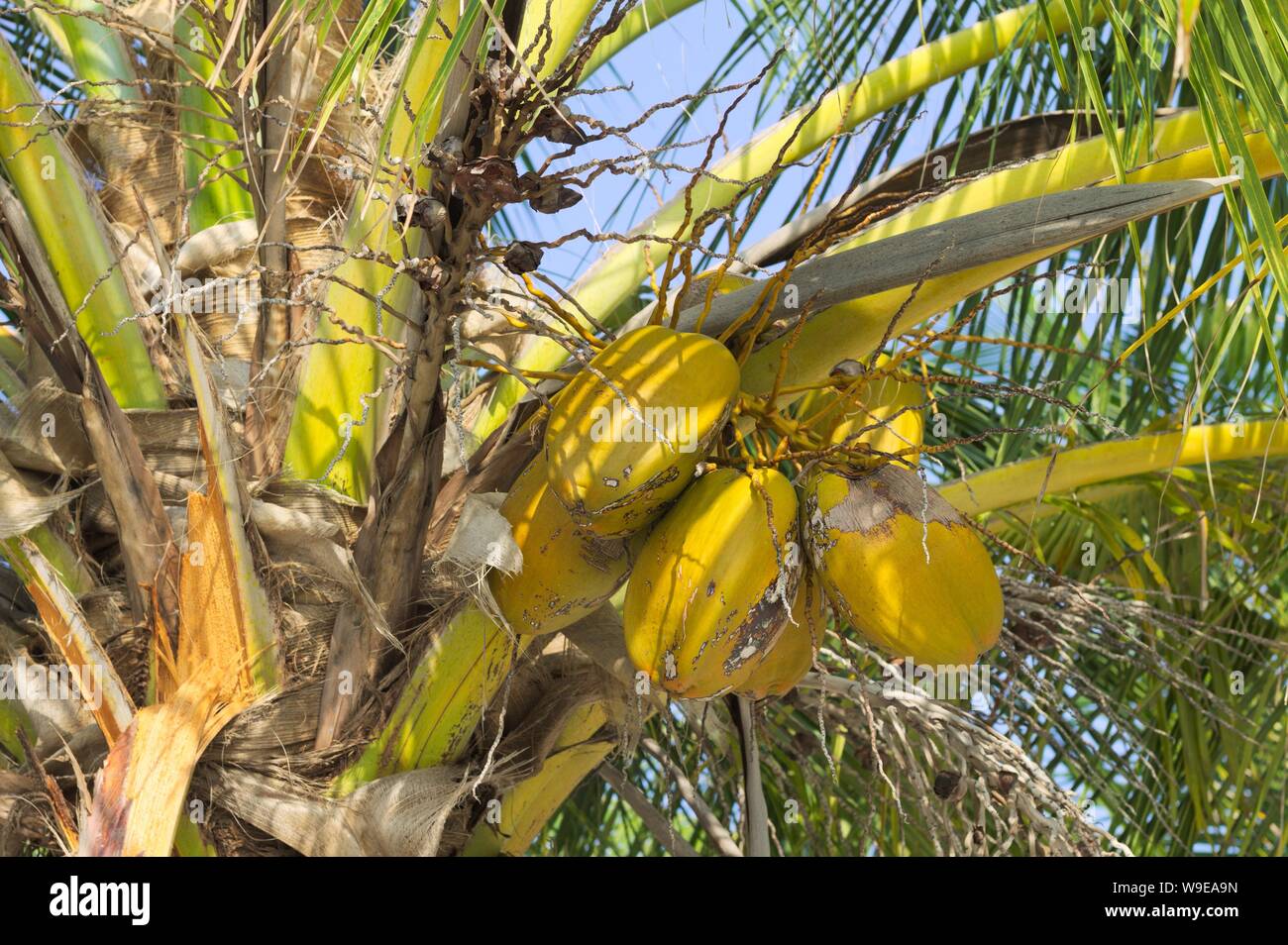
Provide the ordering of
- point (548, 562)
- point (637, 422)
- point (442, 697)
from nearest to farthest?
1. point (637, 422)
2. point (548, 562)
3. point (442, 697)

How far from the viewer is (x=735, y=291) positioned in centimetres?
128

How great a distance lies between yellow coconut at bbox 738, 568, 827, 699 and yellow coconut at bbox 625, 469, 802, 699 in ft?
0.13

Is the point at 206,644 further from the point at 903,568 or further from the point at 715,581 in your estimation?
the point at 903,568

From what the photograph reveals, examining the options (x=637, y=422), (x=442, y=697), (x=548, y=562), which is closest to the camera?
(x=637, y=422)

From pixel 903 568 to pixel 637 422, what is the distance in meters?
0.27

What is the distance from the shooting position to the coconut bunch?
1097 millimetres

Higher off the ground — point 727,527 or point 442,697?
point 727,527

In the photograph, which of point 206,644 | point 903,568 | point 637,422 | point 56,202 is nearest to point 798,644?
point 903,568

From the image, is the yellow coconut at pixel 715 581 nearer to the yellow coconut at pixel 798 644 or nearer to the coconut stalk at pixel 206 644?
the yellow coconut at pixel 798 644

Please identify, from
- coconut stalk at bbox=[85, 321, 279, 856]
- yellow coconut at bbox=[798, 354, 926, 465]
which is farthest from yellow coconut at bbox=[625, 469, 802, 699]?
coconut stalk at bbox=[85, 321, 279, 856]

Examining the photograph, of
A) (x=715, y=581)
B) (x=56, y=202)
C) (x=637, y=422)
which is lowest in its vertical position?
(x=715, y=581)

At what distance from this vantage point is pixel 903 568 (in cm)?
114

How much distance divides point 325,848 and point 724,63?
1838 millimetres
